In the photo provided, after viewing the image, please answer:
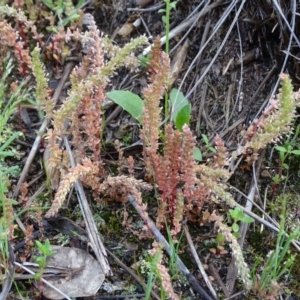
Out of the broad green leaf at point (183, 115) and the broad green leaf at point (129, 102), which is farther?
the broad green leaf at point (129, 102)

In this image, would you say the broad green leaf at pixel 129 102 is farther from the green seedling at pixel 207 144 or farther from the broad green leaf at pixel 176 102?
the green seedling at pixel 207 144

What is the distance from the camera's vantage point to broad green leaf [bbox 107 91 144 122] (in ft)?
6.26

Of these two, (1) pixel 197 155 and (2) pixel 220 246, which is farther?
(1) pixel 197 155

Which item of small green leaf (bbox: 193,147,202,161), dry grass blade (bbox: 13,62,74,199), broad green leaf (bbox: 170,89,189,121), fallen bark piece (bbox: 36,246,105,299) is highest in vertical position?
broad green leaf (bbox: 170,89,189,121)

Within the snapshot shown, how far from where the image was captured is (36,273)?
63.2 inches

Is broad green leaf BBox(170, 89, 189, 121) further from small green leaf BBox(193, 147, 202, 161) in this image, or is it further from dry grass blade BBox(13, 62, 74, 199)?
dry grass blade BBox(13, 62, 74, 199)

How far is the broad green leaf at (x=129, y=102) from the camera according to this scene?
1.91m

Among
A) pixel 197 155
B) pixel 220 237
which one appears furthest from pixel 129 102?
pixel 220 237

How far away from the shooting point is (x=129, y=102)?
1914mm

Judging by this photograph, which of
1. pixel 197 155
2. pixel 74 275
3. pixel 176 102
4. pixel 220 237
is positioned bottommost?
pixel 74 275

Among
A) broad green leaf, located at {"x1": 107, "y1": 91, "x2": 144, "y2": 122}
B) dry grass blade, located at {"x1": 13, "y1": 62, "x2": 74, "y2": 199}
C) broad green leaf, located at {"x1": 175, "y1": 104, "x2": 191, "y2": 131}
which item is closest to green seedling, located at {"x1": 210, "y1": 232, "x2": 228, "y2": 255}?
broad green leaf, located at {"x1": 175, "y1": 104, "x2": 191, "y2": 131}

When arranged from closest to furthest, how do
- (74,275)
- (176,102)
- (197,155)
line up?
1. (74,275)
2. (197,155)
3. (176,102)

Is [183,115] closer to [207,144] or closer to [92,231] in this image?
[207,144]

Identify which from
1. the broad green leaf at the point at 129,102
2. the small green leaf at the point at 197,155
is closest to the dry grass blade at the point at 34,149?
the broad green leaf at the point at 129,102
